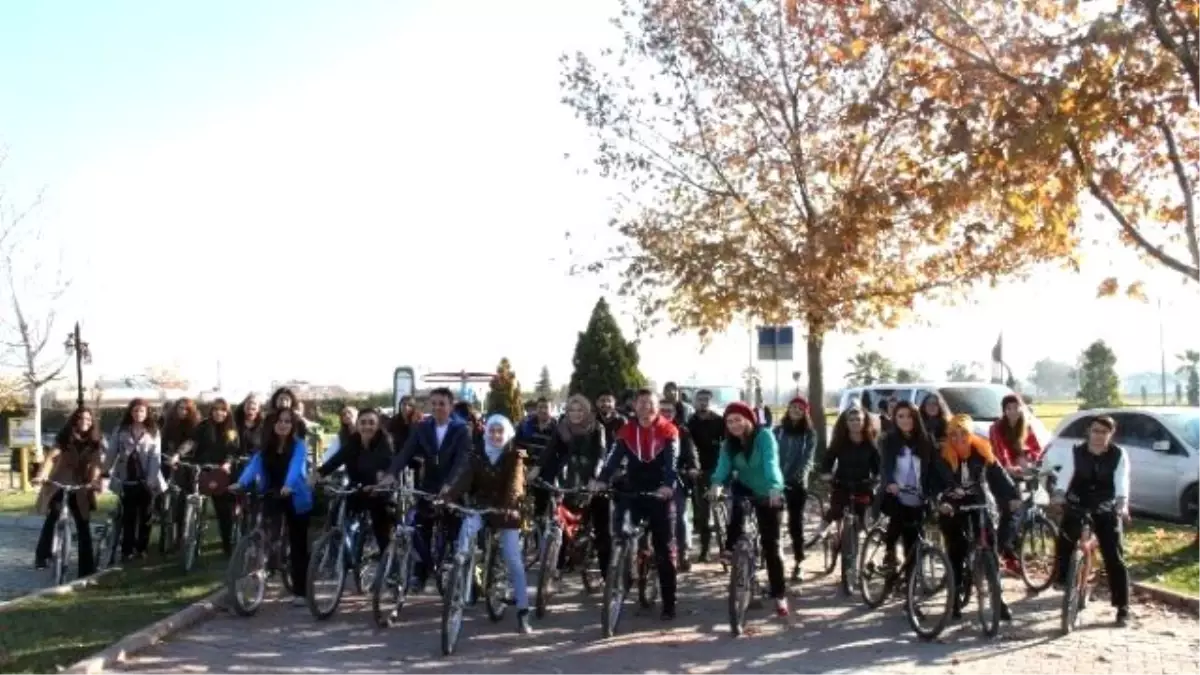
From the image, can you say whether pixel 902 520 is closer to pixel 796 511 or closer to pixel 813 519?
pixel 796 511

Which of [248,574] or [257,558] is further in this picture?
[257,558]

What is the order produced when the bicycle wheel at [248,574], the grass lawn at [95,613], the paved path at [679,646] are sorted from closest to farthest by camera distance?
the grass lawn at [95,613]
the paved path at [679,646]
the bicycle wheel at [248,574]

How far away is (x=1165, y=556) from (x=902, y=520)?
14.1 ft

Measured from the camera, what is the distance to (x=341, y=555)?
32.6 feet

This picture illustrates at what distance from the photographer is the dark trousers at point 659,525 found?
9.74 metres

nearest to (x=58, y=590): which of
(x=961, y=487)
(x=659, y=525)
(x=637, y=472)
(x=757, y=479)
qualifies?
(x=637, y=472)

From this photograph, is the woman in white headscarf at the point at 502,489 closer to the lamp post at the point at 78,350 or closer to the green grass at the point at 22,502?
the green grass at the point at 22,502

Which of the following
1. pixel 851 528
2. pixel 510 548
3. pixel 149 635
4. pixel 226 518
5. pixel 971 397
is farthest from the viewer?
pixel 971 397

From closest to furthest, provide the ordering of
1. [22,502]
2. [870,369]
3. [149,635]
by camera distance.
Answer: [149,635] < [22,502] < [870,369]

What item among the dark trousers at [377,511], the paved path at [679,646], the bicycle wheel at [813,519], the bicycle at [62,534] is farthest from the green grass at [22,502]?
the bicycle wheel at [813,519]

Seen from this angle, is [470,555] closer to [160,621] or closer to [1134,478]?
[160,621]

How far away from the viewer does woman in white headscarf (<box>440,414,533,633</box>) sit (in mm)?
9391

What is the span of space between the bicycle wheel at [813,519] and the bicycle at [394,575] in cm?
502

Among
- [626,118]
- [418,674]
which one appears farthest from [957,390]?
[418,674]
